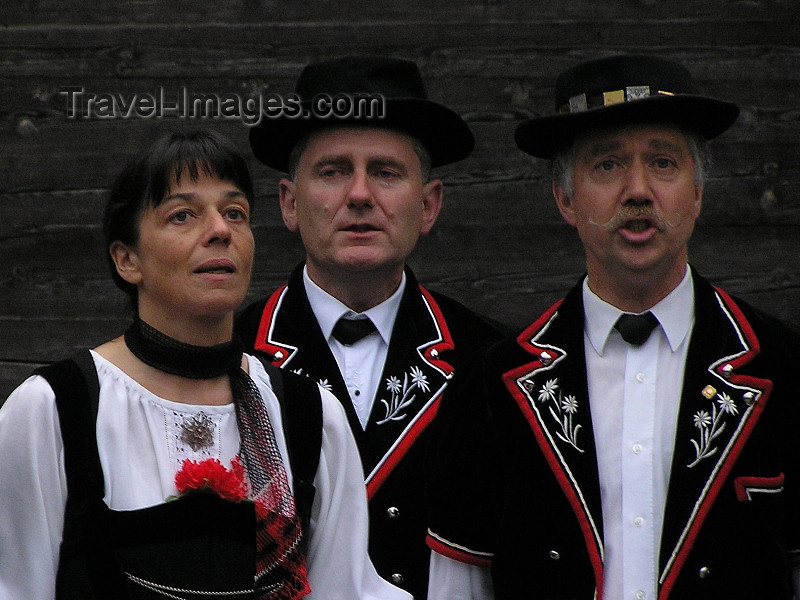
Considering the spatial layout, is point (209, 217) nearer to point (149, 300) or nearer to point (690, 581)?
point (149, 300)

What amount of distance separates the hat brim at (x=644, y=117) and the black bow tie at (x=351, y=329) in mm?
725

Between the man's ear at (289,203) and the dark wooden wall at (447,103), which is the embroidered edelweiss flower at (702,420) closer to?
the man's ear at (289,203)

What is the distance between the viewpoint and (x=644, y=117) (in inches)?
122

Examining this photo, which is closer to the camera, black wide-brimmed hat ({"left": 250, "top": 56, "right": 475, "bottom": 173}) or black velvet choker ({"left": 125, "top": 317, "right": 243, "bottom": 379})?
black velvet choker ({"left": 125, "top": 317, "right": 243, "bottom": 379})

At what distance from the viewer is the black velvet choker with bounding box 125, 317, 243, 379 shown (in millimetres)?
2625

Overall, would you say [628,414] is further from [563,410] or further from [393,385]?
[393,385]

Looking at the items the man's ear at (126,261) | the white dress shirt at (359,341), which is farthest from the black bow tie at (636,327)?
the man's ear at (126,261)

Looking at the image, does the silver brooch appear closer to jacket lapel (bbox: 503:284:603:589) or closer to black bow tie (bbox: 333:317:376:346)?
jacket lapel (bbox: 503:284:603:589)

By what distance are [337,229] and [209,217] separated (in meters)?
0.89

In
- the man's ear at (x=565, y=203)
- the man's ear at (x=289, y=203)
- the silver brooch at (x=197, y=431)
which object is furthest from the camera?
the man's ear at (x=289, y=203)

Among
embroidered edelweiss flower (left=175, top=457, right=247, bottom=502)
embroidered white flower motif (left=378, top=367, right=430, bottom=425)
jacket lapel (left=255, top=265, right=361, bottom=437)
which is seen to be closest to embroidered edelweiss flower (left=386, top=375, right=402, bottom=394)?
embroidered white flower motif (left=378, top=367, right=430, bottom=425)

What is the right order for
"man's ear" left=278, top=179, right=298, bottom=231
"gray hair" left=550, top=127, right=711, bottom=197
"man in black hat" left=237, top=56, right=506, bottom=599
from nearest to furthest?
"gray hair" left=550, top=127, right=711, bottom=197, "man in black hat" left=237, top=56, right=506, bottom=599, "man's ear" left=278, top=179, right=298, bottom=231

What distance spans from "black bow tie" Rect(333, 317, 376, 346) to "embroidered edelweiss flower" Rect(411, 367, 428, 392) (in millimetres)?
188

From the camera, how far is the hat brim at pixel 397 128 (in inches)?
140
